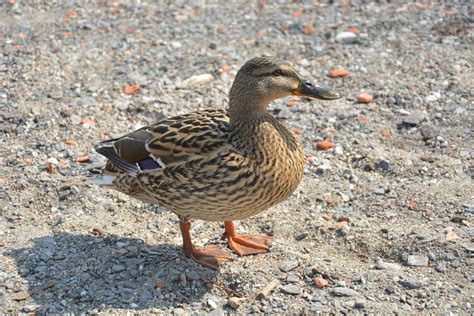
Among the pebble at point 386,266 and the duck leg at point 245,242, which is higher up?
the pebble at point 386,266

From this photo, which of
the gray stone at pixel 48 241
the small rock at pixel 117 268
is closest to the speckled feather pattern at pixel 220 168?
the small rock at pixel 117 268

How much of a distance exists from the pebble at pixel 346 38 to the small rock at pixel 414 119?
165cm

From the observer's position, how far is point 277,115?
25.0 feet

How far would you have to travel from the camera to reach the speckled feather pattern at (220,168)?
520 cm

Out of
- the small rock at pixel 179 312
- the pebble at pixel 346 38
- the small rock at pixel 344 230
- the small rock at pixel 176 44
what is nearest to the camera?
the small rock at pixel 179 312

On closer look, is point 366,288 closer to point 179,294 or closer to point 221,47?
point 179,294

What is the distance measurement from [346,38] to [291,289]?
4.35 metres

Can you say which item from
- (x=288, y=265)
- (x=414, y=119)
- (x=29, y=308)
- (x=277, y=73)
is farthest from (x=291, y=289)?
(x=414, y=119)

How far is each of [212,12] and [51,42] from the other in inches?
80.7

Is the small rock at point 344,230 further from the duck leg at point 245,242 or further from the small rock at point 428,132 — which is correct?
the small rock at point 428,132

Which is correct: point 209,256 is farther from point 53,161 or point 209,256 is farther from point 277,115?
point 277,115

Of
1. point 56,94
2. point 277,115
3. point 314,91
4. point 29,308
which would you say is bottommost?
point 29,308

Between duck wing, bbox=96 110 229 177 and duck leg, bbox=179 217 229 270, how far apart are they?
1.61 feet

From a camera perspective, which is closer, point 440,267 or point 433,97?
point 440,267
